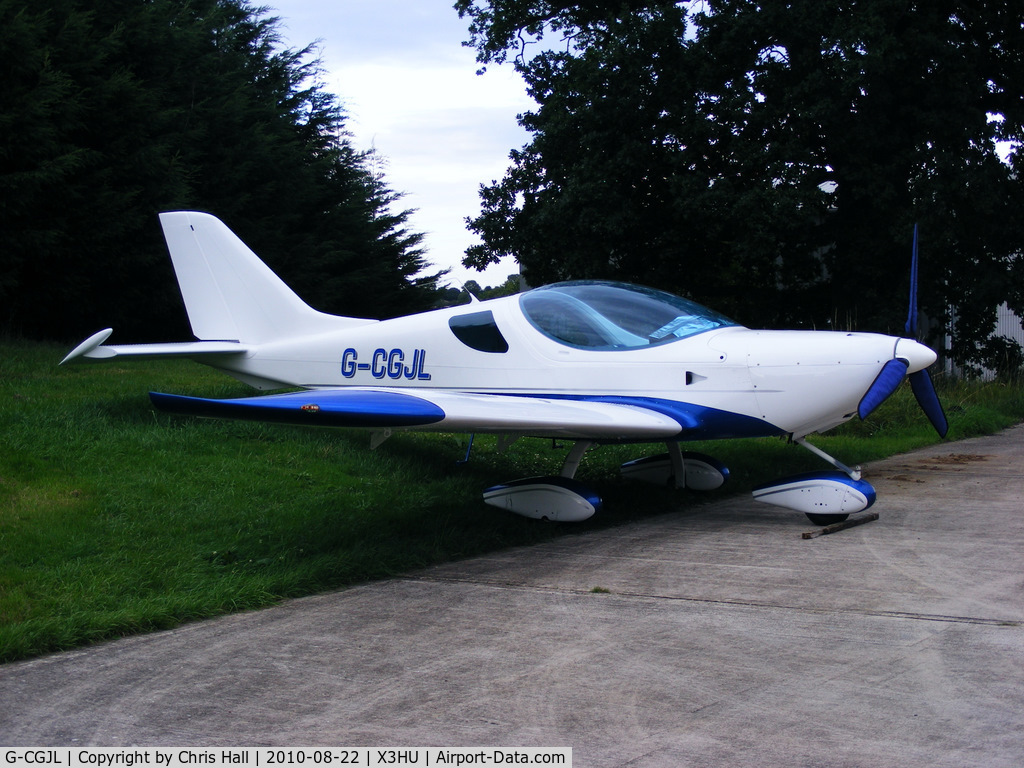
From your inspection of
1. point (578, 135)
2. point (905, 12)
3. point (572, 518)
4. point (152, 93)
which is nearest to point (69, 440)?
point (572, 518)

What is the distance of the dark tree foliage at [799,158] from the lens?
1827 centimetres

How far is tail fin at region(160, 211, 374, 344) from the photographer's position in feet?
29.9

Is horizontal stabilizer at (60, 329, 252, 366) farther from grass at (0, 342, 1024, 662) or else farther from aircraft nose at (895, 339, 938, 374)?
aircraft nose at (895, 339, 938, 374)

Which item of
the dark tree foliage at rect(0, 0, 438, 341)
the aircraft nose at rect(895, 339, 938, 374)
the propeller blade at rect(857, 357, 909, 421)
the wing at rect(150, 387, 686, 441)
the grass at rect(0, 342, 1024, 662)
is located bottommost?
the grass at rect(0, 342, 1024, 662)

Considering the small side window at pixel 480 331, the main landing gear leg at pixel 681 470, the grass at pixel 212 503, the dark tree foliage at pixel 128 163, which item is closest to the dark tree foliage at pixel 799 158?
the dark tree foliage at pixel 128 163

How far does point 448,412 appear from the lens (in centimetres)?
580

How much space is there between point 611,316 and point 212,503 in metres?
3.20

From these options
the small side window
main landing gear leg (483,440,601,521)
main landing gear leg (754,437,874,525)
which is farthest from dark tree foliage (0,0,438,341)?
main landing gear leg (754,437,874,525)

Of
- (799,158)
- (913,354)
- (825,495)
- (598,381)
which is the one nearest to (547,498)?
(598,381)

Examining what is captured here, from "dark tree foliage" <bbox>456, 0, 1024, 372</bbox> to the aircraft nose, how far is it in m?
11.5

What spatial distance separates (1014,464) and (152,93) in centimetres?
1497

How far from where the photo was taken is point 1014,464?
976 centimetres

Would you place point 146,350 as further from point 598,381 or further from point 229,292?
point 598,381

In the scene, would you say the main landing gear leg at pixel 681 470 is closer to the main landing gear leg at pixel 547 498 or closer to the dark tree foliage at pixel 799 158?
the main landing gear leg at pixel 547 498
